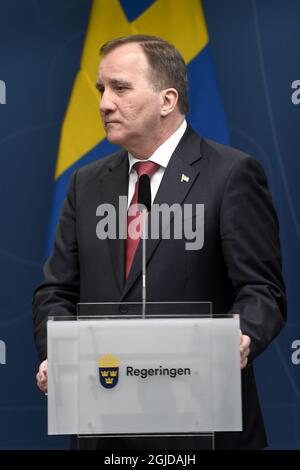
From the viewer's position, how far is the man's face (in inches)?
112

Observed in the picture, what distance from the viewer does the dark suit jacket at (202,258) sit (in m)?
2.72

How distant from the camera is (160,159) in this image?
296 centimetres

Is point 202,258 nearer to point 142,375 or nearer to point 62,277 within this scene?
point 62,277

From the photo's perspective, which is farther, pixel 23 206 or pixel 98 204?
pixel 23 206

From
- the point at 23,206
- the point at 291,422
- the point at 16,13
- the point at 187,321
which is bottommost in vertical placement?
the point at 291,422

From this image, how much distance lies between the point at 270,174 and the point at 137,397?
98.7 inches

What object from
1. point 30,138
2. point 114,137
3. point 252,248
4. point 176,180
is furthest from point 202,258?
point 30,138

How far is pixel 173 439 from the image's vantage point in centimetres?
226

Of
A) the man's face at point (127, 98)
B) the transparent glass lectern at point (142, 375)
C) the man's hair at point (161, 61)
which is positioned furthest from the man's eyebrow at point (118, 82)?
the transparent glass lectern at point (142, 375)

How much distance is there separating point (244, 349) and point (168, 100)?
0.99 m

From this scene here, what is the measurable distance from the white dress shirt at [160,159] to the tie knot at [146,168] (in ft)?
0.04

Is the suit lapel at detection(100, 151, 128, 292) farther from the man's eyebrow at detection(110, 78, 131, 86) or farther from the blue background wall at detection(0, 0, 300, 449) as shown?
the blue background wall at detection(0, 0, 300, 449)

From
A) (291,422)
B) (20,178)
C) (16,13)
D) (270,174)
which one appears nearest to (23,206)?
(20,178)

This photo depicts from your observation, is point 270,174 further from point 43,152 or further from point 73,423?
point 73,423
